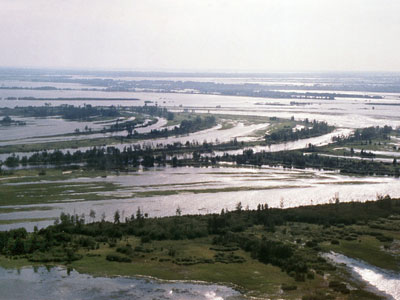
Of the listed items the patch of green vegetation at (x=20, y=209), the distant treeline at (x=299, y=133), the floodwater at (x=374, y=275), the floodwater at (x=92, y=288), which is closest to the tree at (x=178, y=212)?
the patch of green vegetation at (x=20, y=209)

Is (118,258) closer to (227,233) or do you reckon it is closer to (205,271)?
(205,271)

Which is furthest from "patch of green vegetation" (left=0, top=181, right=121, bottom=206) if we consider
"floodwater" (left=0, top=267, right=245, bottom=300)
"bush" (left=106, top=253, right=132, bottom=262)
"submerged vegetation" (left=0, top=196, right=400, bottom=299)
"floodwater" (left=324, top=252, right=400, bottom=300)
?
"floodwater" (left=324, top=252, right=400, bottom=300)

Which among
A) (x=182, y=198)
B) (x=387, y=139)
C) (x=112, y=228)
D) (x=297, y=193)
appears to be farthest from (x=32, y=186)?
(x=387, y=139)

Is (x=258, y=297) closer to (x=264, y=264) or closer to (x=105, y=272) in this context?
(x=264, y=264)

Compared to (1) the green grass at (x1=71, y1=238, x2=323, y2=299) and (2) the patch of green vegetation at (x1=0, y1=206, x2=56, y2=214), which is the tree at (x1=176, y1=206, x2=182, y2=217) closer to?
(1) the green grass at (x1=71, y1=238, x2=323, y2=299)

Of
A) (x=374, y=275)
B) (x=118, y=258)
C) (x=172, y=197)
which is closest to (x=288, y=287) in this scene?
(x=374, y=275)
